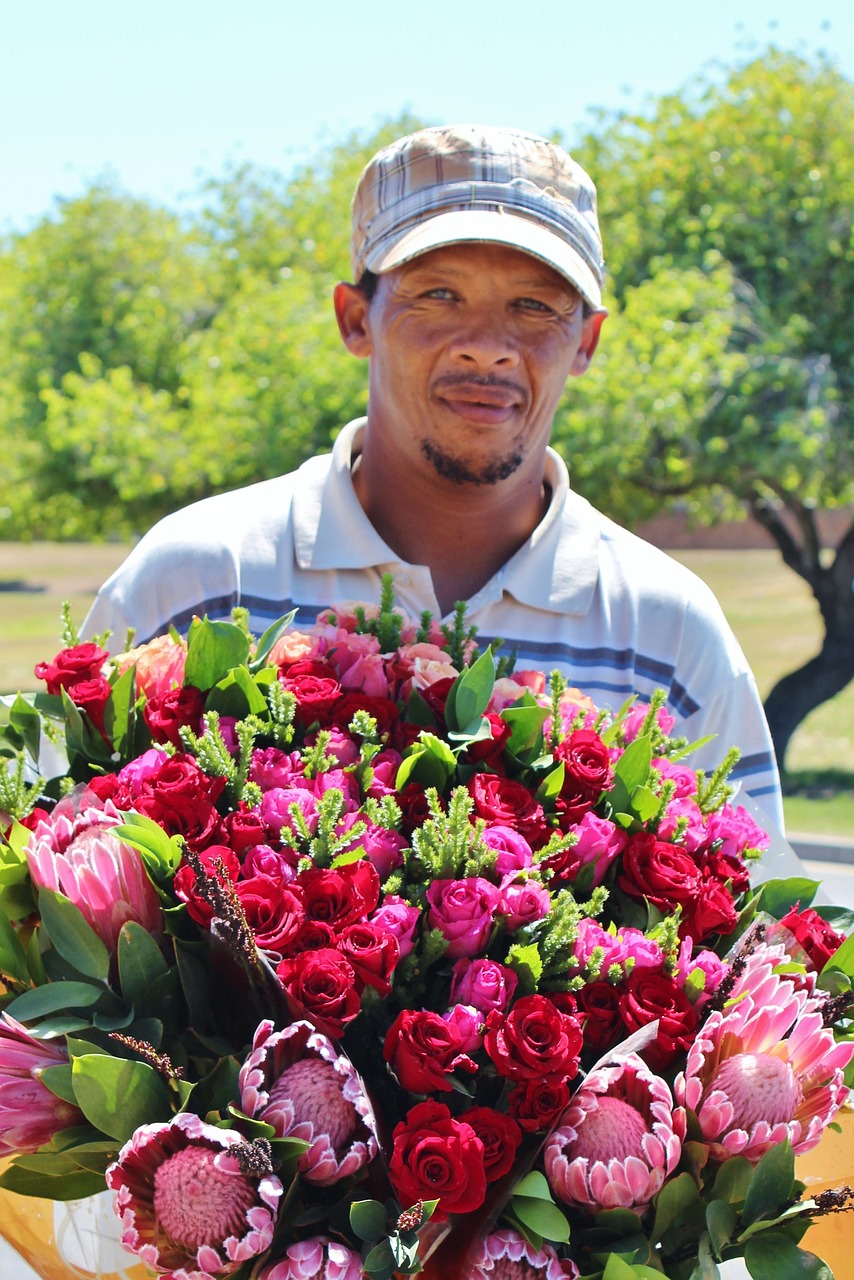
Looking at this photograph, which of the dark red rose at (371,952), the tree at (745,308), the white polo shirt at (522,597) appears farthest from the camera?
the tree at (745,308)

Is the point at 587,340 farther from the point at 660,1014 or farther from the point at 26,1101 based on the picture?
the point at 26,1101

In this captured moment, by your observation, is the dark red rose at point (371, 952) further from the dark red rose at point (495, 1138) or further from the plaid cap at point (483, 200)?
the plaid cap at point (483, 200)

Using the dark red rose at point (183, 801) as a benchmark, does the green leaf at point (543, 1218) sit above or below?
below

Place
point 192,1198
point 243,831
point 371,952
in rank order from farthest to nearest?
point 243,831 → point 371,952 → point 192,1198

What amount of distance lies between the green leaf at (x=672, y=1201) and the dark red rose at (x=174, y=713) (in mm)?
656

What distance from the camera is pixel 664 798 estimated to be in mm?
1394

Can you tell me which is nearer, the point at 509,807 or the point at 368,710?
the point at 509,807

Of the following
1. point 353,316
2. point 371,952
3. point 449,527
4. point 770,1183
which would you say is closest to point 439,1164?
point 371,952

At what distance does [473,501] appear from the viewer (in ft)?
7.25

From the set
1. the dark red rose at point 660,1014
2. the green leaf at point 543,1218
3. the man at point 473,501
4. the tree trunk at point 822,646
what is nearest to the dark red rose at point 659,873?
the dark red rose at point 660,1014

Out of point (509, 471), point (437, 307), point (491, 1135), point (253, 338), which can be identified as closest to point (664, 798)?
point (491, 1135)

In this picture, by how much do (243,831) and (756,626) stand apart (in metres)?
22.8

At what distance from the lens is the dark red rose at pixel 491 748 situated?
1419mm

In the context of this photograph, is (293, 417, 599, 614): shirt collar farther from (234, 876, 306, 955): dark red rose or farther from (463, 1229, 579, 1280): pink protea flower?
(463, 1229, 579, 1280): pink protea flower
